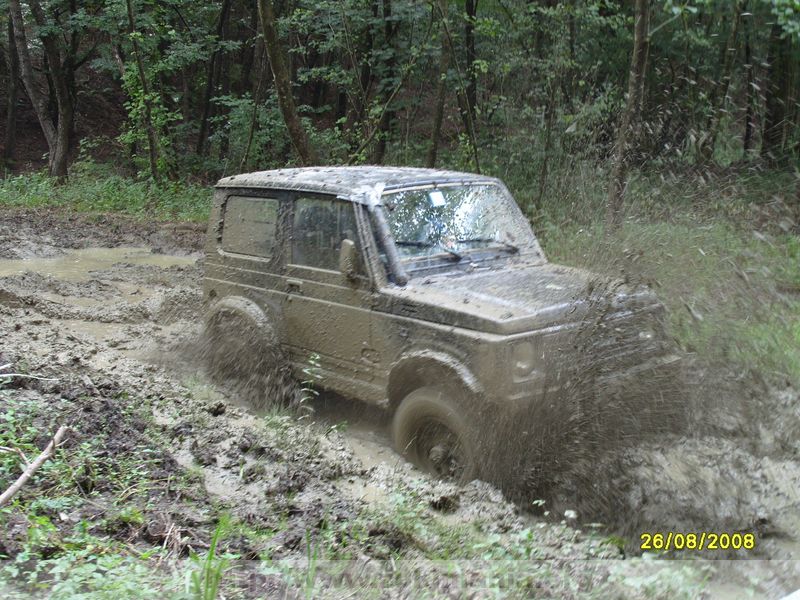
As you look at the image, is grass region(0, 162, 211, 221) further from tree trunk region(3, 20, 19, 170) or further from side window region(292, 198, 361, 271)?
side window region(292, 198, 361, 271)

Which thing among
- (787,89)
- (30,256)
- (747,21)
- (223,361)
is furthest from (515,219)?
(787,89)

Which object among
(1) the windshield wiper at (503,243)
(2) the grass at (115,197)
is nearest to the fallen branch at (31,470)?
(1) the windshield wiper at (503,243)

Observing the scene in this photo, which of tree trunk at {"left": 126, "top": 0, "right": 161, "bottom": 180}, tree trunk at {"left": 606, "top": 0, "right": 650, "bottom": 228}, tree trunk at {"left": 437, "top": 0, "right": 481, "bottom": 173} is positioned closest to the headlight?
tree trunk at {"left": 606, "top": 0, "right": 650, "bottom": 228}

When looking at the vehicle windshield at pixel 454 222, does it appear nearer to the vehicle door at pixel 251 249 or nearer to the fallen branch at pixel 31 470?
the vehicle door at pixel 251 249

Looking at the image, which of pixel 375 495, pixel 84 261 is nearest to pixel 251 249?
pixel 375 495

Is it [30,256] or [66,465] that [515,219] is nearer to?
[66,465]

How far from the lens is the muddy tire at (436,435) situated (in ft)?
17.9

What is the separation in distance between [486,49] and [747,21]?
5.22 m

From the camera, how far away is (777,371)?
665 centimetres

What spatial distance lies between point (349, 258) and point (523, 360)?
167 cm

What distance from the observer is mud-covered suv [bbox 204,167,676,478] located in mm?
5406

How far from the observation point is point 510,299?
18.8 feet

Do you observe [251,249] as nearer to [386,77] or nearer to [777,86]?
[777,86]

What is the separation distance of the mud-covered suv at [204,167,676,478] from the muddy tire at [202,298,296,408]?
0.07 ft
